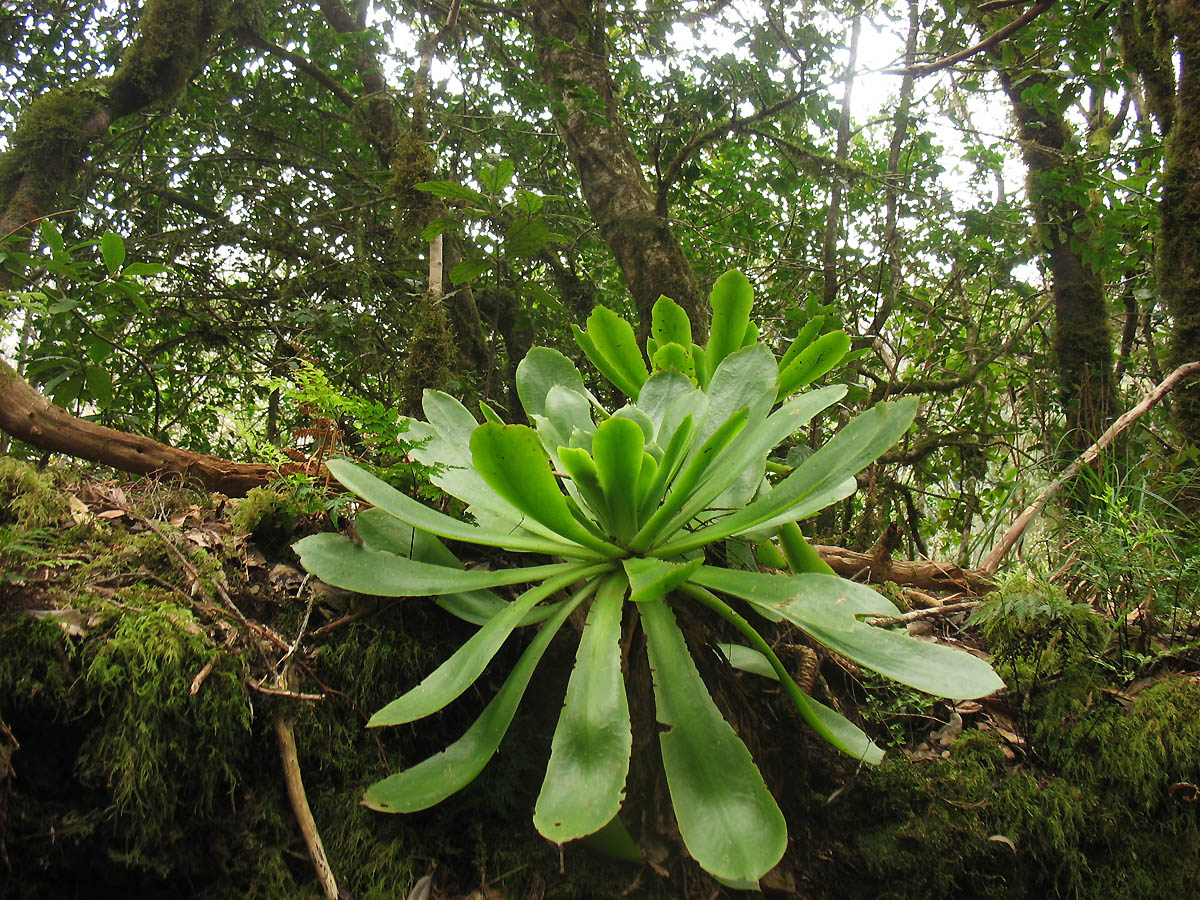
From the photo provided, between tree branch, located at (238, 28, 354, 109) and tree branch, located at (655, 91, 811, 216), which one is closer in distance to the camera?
tree branch, located at (655, 91, 811, 216)

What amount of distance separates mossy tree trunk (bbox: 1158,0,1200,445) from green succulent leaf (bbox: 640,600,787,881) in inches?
78.8

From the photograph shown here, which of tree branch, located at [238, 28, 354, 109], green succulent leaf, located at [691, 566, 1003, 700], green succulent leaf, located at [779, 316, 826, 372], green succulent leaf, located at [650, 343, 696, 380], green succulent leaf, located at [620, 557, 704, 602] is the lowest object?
green succulent leaf, located at [691, 566, 1003, 700]

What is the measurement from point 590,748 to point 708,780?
16 centimetres

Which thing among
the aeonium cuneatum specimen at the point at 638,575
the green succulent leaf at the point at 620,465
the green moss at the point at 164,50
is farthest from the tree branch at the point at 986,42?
the green moss at the point at 164,50

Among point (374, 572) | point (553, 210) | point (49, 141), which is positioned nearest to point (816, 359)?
point (374, 572)

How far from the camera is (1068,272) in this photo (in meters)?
3.47

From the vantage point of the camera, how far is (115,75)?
2588mm

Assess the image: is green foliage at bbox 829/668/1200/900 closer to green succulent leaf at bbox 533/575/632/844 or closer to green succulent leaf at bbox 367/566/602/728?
green succulent leaf at bbox 533/575/632/844

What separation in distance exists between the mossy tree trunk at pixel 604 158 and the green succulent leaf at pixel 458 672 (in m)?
1.37

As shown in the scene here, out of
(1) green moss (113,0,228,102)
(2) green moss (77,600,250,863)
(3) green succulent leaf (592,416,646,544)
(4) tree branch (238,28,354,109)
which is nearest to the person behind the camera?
(2) green moss (77,600,250,863)

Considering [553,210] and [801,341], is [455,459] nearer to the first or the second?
[801,341]

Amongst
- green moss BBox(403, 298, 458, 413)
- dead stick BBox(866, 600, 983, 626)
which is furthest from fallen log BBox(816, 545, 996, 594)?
green moss BBox(403, 298, 458, 413)

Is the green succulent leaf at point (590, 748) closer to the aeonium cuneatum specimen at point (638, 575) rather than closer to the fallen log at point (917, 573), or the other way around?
the aeonium cuneatum specimen at point (638, 575)

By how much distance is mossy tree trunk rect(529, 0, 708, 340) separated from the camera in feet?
7.41
